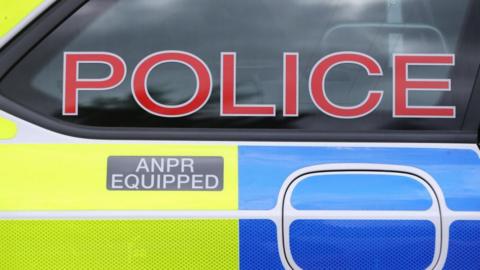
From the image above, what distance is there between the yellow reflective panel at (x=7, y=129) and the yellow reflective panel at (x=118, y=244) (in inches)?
8.1

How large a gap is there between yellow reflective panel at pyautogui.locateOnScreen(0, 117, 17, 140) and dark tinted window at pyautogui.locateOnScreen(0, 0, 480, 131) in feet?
0.20

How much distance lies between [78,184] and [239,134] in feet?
1.30

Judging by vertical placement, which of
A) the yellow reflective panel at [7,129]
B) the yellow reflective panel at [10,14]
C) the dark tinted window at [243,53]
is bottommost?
the yellow reflective panel at [7,129]

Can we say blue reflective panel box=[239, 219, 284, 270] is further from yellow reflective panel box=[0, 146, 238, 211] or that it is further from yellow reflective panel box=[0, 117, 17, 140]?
yellow reflective panel box=[0, 117, 17, 140]

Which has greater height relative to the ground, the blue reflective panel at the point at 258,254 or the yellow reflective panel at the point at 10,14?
the yellow reflective panel at the point at 10,14

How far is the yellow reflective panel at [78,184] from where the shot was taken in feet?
4.91

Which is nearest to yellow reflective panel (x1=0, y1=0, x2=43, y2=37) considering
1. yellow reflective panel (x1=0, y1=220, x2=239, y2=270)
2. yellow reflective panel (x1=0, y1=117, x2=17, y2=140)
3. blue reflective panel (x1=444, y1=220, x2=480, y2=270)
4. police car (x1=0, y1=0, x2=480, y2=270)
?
police car (x1=0, y1=0, x2=480, y2=270)

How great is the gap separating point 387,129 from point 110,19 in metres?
0.74

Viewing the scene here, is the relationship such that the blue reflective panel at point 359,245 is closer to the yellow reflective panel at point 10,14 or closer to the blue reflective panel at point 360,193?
the blue reflective panel at point 360,193

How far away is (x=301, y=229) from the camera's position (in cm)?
150

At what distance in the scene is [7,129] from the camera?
1560mm

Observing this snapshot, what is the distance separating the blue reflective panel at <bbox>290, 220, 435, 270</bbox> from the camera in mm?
1492

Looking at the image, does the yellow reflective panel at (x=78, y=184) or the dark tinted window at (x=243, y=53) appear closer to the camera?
the yellow reflective panel at (x=78, y=184)

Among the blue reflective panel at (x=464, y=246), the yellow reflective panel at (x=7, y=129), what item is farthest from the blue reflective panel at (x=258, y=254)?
the yellow reflective panel at (x=7, y=129)
